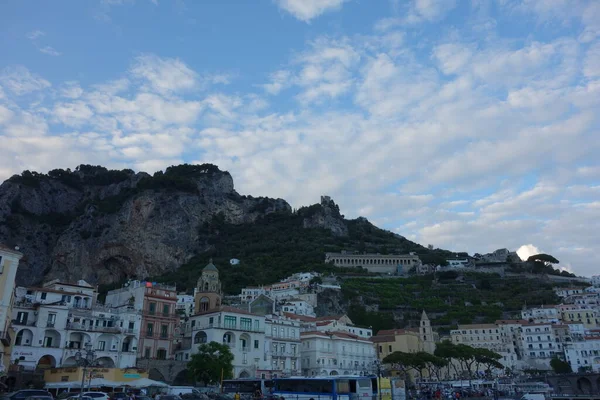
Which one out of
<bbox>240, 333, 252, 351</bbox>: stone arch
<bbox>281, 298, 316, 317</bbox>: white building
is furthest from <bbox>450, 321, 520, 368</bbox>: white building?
<bbox>240, 333, 252, 351</bbox>: stone arch

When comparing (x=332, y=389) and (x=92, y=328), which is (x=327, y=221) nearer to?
(x=92, y=328)

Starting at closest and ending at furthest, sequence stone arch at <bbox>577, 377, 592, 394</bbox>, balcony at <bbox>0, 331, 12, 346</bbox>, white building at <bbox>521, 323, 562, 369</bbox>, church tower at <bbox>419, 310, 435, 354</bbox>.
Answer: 1. balcony at <bbox>0, 331, 12, 346</bbox>
2. stone arch at <bbox>577, 377, 592, 394</bbox>
3. church tower at <bbox>419, 310, 435, 354</bbox>
4. white building at <bbox>521, 323, 562, 369</bbox>

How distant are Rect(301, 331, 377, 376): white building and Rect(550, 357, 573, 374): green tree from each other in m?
32.2

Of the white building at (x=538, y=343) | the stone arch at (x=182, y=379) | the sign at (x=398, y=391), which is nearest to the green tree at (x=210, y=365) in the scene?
the stone arch at (x=182, y=379)

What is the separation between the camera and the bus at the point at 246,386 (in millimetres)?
43241

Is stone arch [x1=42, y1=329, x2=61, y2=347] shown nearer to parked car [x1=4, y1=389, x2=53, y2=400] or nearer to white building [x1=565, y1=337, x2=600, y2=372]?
parked car [x1=4, y1=389, x2=53, y2=400]

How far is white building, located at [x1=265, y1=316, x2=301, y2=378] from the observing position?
60594mm

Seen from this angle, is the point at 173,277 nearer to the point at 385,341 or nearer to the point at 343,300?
the point at 343,300

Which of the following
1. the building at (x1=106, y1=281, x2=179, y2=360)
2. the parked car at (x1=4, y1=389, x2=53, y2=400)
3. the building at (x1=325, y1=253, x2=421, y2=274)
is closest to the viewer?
the parked car at (x1=4, y1=389, x2=53, y2=400)

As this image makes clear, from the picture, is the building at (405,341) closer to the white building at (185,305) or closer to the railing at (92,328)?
the white building at (185,305)

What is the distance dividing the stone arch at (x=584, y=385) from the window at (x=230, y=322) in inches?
1995

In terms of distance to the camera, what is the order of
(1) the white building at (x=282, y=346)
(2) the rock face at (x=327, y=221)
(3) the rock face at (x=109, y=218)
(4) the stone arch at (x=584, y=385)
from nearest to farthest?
(1) the white building at (x=282, y=346), (4) the stone arch at (x=584, y=385), (3) the rock face at (x=109, y=218), (2) the rock face at (x=327, y=221)

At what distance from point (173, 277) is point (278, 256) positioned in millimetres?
27261

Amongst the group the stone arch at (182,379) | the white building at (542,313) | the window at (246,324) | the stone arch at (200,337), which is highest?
the white building at (542,313)
